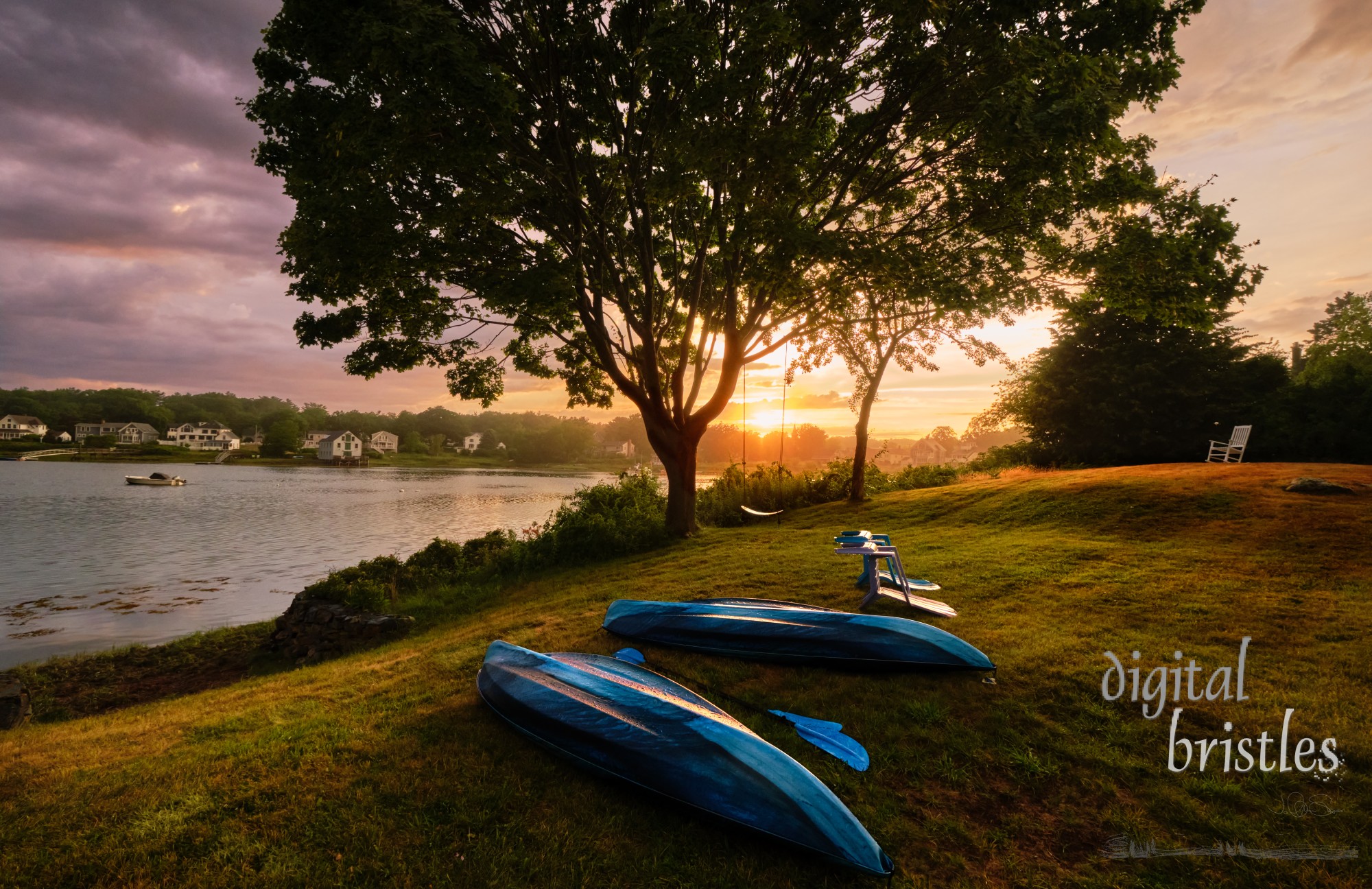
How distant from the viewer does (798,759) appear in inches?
149

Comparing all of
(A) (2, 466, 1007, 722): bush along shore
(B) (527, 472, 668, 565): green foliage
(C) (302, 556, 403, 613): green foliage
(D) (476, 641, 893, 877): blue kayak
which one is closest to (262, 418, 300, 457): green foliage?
(A) (2, 466, 1007, 722): bush along shore

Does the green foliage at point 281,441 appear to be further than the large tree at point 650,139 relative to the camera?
Yes

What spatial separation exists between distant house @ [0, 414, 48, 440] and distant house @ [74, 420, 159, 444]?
15.3 feet

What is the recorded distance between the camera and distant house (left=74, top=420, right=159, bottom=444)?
323 feet

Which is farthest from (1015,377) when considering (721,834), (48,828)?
(48,828)

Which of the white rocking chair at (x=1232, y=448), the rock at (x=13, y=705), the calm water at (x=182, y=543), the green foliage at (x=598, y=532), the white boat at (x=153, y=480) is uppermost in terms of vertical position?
the white rocking chair at (x=1232, y=448)

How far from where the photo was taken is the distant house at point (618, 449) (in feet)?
310

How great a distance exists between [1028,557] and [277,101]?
1433 centimetres

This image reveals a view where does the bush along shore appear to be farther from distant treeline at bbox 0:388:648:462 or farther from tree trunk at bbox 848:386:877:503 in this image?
distant treeline at bbox 0:388:648:462

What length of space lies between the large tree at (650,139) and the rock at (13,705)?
6.34 meters

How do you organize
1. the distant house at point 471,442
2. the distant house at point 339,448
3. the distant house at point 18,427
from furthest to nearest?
the distant house at point 471,442 → the distant house at point 18,427 → the distant house at point 339,448

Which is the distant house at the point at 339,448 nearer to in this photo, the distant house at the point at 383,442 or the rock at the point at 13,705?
the distant house at the point at 383,442

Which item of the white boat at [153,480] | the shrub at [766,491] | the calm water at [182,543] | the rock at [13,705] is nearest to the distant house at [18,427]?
the calm water at [182,543]

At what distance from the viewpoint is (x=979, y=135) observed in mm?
8898
